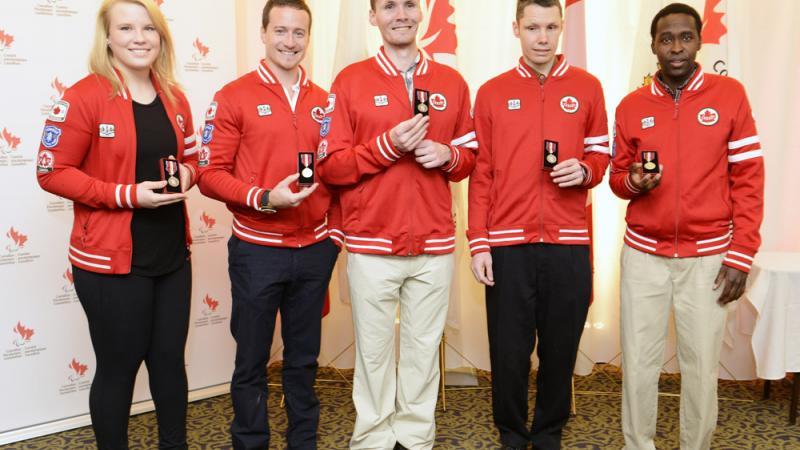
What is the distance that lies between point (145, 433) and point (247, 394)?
0.85m

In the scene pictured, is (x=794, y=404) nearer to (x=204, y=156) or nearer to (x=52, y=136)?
(x=204, y=156)

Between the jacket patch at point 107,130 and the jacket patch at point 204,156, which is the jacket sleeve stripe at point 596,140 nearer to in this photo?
the jacket patch at point 204,156

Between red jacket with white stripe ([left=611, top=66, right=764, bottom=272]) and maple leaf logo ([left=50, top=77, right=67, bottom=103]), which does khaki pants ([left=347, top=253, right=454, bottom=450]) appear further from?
maple leaf logo ([left=50, top=77, right=67, bottom=103])

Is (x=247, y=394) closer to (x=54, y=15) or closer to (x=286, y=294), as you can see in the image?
(x=286, y=294)

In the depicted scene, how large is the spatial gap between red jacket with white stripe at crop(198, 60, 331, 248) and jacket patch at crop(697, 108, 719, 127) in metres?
1.39

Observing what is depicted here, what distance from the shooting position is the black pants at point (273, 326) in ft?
8.47

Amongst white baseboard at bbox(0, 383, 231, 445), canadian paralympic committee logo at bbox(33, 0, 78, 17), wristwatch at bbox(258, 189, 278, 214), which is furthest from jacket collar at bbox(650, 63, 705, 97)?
white baseboard at bbox(0, 383, 231, 445)

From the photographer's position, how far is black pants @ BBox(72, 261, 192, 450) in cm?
Answer: 228

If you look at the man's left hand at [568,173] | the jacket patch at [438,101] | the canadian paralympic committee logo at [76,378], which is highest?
the jacket patch at [438,101]

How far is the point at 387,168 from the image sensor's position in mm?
2574

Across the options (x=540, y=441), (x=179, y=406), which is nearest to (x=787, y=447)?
(x=540, y=441)

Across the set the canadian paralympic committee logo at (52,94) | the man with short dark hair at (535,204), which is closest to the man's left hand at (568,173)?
the man with short dark hair at (535,204)

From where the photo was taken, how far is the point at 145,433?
10.4 feet

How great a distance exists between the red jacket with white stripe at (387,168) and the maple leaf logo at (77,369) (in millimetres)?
1569
